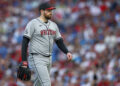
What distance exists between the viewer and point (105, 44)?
14258 millimetres

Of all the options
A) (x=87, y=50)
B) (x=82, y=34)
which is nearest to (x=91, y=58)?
(x=87, y=50)

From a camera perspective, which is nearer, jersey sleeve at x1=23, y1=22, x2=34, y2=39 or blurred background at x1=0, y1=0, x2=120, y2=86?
jersey sleeve at x1=23, y1=22, x2=34, y2=39

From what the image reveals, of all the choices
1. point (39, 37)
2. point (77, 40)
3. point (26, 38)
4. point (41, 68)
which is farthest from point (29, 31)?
point (77, 40)

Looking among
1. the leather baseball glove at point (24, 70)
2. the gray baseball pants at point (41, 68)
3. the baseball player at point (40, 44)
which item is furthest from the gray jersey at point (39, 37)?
the leather baseball glove at point (24, 70)

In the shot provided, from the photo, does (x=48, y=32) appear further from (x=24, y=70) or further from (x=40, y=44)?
(x=24, y=70)

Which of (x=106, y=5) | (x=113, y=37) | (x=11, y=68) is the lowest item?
(x=11, y=68)

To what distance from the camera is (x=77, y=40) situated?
50.3ft

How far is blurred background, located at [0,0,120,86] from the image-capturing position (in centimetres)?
1277

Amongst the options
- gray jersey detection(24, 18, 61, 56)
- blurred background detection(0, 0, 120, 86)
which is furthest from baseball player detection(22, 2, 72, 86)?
blurred background detection(0, 0, 120, 86)

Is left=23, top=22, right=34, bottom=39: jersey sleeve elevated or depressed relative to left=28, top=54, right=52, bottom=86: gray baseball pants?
elevated

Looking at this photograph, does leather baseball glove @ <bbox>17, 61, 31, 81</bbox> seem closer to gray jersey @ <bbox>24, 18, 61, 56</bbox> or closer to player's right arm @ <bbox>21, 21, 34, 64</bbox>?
player's right arm @ <bbox>21, 21, 34, 64</bbox>

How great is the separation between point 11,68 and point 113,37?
368 centimetres

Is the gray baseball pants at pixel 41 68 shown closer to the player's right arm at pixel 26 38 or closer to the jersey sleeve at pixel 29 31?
the player's right arm at pixel 26 38

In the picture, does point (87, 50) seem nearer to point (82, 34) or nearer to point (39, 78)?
point (82, 34)
